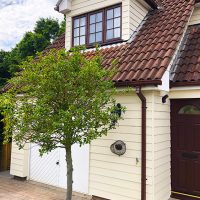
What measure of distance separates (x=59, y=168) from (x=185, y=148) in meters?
3.82

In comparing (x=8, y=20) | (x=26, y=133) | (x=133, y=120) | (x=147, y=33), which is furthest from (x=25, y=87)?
(x=8, y=20)

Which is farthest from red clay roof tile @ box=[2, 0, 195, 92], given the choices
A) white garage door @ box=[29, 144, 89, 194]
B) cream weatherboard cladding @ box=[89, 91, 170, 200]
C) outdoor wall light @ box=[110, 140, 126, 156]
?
white garage door @ box=[29, 144, 89, 194]

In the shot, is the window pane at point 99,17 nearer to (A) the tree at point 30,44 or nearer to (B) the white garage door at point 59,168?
(B) the white garage door at point 59,168

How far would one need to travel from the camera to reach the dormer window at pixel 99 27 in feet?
27.5

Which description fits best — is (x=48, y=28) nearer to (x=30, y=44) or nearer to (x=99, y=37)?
(x=30, y=44)

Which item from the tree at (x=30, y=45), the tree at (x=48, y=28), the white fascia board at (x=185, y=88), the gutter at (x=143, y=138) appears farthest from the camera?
the tree at (x=48, y=28)

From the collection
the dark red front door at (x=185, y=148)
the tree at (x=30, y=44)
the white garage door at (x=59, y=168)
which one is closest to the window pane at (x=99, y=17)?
the dark red front door at (x=185, y=148)

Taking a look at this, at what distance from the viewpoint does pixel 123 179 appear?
6531mm

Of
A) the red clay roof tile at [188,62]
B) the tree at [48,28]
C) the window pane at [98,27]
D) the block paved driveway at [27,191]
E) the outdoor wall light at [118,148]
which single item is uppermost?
the tree at [48,28]

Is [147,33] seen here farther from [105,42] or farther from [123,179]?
[123,179]

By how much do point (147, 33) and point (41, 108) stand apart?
4.67 meters

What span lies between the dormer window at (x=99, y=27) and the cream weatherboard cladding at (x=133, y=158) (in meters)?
2.59

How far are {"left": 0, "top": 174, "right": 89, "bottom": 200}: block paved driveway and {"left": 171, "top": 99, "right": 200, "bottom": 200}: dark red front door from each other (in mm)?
2701

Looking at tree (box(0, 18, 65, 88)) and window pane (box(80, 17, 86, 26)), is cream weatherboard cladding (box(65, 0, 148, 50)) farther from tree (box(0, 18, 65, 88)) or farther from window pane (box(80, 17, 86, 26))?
tree (box(0, 18, 65, 88))
